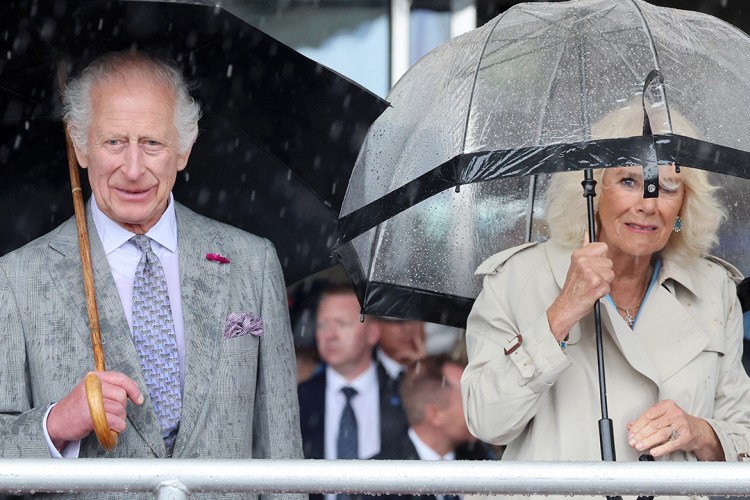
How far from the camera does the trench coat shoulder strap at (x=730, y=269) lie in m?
3.44

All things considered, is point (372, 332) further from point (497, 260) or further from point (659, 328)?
point (659, 328)

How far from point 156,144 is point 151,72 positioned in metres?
0.18

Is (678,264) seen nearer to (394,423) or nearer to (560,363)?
(560,363)

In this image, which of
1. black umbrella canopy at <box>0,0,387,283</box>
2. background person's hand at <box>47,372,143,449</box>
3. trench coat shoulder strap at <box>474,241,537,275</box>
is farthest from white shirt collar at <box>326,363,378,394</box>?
background person's hand at <box>47,372,143,449</box>

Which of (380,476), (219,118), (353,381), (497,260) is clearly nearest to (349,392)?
(353,381)

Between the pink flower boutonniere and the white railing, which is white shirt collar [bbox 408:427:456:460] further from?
the white railing

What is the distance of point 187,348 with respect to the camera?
283cm

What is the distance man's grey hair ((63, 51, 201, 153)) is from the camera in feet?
9.52

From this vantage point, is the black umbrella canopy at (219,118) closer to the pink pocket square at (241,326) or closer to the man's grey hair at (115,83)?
the man's grey hair at (115,83)

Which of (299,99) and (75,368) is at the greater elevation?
(299,99)

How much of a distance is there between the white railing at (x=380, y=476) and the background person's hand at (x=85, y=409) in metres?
0.57

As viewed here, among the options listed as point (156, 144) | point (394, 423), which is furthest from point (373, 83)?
point (156, 144)

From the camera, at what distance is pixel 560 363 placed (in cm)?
297

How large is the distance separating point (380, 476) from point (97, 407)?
2.44 ft
